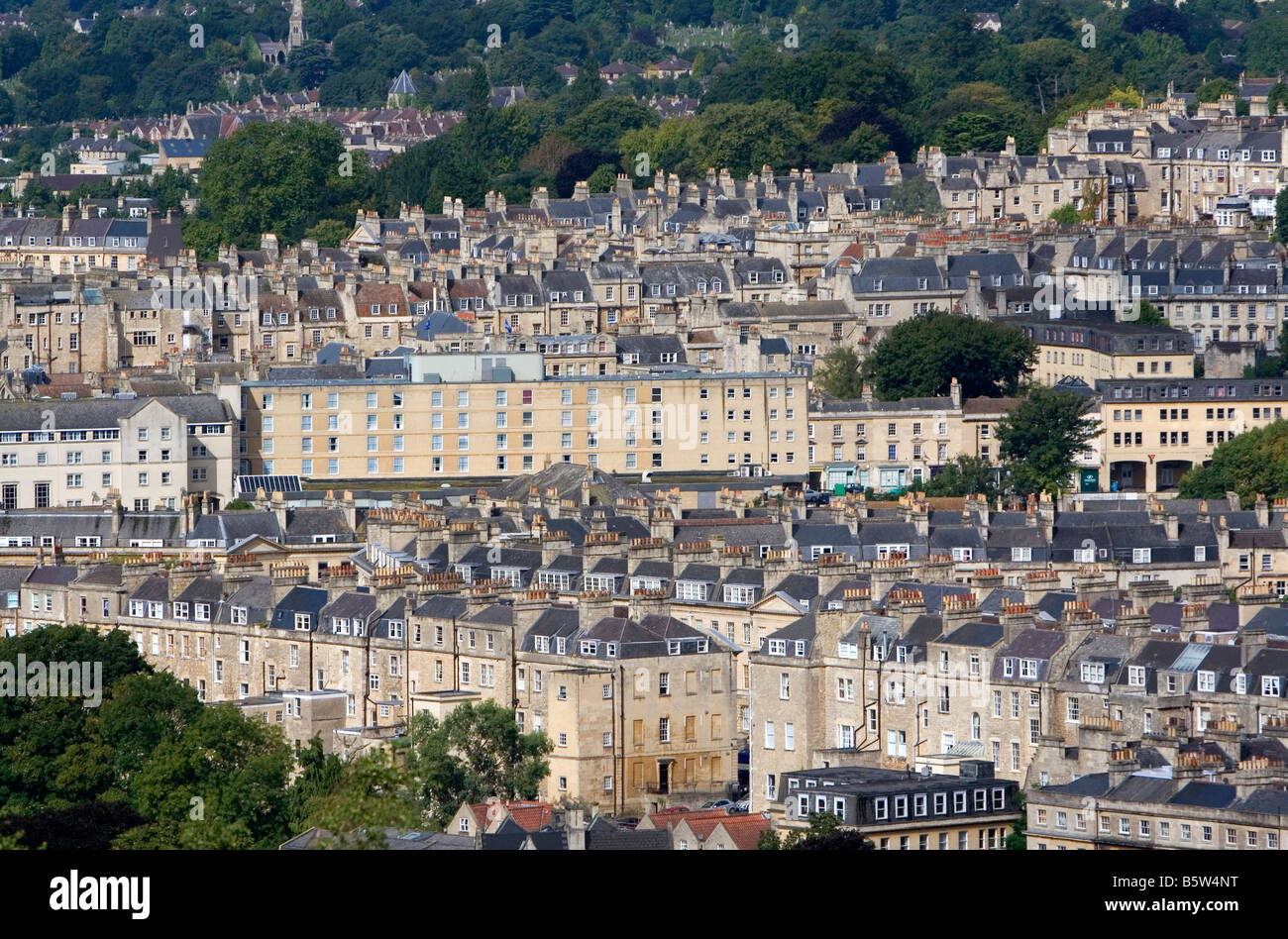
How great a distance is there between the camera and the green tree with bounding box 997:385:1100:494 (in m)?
96.0

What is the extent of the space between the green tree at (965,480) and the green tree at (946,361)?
33.3 ft

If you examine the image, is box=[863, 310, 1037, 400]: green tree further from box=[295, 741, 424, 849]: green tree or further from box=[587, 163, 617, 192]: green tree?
box=[295, 741, 424, 849]: green tree

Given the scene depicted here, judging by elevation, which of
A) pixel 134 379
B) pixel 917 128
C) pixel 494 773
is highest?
pixel 917 128

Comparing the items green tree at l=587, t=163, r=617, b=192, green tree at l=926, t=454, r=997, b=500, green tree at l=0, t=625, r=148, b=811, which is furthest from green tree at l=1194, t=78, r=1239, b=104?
green tree at l=0, t=625, r=148, b=811

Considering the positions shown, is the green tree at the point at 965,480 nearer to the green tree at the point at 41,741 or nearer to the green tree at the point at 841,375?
the green tree at the point at 841,375

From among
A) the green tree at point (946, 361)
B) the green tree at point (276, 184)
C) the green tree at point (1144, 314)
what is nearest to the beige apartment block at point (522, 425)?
the green tree at point (946, 361)

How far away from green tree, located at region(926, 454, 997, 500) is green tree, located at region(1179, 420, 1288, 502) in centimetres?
495

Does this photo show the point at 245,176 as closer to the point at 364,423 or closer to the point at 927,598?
the point at 364,423

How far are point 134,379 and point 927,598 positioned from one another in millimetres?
47397

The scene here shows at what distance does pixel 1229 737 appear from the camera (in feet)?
161

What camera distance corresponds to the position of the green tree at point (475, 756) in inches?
2088

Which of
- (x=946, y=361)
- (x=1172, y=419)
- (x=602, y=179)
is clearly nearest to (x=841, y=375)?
(x=946, y=361)
